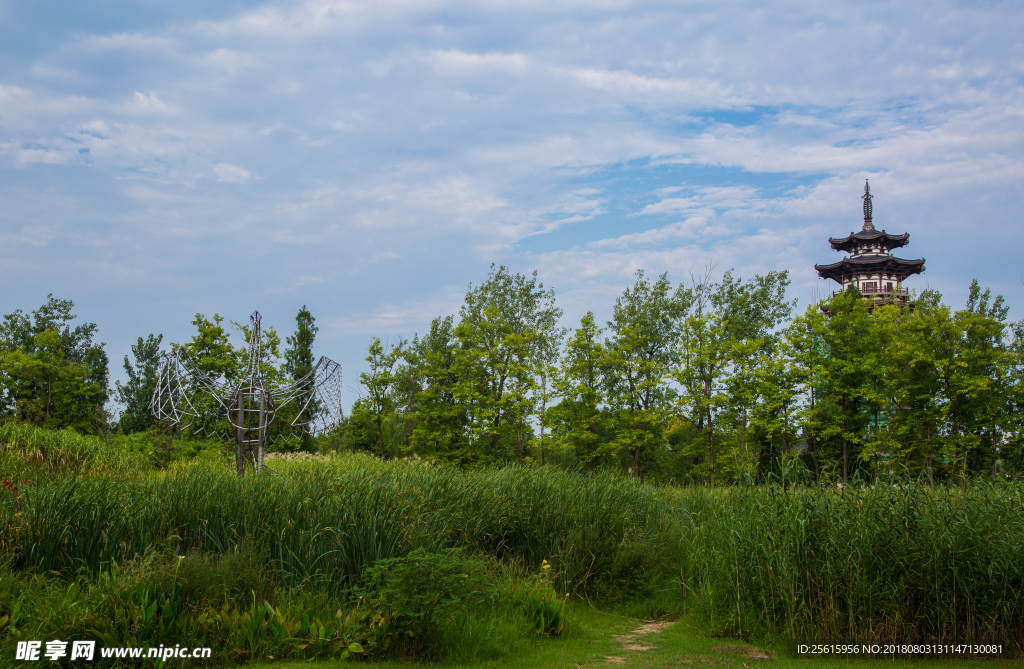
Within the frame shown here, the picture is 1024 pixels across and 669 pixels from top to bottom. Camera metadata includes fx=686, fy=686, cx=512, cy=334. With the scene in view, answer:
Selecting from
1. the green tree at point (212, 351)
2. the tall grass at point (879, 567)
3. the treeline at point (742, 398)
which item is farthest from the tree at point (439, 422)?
the tall grass at point (879, 567)

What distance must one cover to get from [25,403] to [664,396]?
1191 inches

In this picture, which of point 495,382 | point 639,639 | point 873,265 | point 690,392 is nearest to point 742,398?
point 690,392

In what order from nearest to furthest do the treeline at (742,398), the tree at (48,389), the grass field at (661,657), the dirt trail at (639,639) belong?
the grass field at (661,657)
the dirt trail at (639,639)
the treeline at (742,398)
the tree at (48,389)

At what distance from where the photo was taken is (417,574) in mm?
6238

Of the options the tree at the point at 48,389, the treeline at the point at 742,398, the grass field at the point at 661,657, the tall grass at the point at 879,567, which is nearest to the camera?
the grass field at the point at 661,657

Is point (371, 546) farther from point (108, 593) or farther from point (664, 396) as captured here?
point (664, 396)

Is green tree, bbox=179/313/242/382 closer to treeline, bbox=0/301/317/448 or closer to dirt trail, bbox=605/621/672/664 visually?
treeline, bbox=0/301/317/448

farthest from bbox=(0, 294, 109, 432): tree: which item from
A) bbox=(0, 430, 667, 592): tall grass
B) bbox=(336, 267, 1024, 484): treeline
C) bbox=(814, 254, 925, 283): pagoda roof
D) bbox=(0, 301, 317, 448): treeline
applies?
bbox=(814, 254, 925, 283): pagoda roof

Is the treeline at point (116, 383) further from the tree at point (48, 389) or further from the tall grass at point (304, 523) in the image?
the tall grass at point (304, 523)

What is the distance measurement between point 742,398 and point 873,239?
3120cm

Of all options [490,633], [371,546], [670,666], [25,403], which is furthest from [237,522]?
[25,403]

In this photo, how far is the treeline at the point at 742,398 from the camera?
2602 centimetres

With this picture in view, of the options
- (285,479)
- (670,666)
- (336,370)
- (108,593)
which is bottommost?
(670,666)

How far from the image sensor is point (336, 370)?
1279 centimetres
